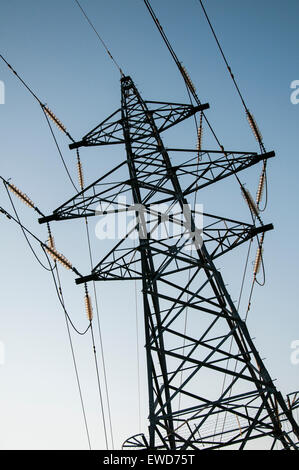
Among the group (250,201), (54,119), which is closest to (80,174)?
(54,119)

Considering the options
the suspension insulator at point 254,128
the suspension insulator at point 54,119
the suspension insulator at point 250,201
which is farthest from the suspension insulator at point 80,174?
the suspension insulator at point 254,128

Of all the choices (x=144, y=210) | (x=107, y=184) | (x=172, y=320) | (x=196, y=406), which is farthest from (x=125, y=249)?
(x=196, y=406)

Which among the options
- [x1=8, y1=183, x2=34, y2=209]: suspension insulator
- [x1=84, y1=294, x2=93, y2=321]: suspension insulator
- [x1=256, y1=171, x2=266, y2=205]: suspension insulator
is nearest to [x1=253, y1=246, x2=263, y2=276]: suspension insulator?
[x1=256, y1=171, x2=266, y2=205]: suspension insulator

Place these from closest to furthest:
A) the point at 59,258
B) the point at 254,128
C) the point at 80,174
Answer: the point at 59,258 < the point at 254,128 < the point at 80,174

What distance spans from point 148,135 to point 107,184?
7.61ft

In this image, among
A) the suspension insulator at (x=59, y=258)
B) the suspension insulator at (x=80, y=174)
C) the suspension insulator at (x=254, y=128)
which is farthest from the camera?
the suspension insulator at (x=80, y=174)

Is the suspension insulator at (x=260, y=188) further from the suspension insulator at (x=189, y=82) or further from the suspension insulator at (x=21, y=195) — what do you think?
the suspension insulator at (x=21, y=195)

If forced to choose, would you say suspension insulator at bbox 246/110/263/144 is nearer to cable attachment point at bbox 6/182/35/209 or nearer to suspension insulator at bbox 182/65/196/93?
suspension insulator at bbox 182/65/196/93

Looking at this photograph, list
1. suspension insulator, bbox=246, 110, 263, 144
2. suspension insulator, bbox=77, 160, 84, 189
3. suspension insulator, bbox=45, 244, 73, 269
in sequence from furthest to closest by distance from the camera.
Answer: suspension insulator, bbox=77, 160, 84, 189
suspension insulator, bbox=246, 110, 263, 144
suspension insulator, bbox=45, 244, 73, 269

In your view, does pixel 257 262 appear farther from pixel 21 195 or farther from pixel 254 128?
pixel 21 195

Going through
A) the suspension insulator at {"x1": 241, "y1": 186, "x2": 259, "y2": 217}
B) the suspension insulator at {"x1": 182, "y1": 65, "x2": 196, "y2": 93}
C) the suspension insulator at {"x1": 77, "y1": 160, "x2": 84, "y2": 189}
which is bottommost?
the suspension insulator at {"x1": 241, "y1": 186, "x2": 259, "y2": 217}

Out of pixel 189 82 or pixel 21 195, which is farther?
pixel 189 82

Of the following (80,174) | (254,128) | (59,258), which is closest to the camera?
(59,258)

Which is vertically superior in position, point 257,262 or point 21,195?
point 21,195
